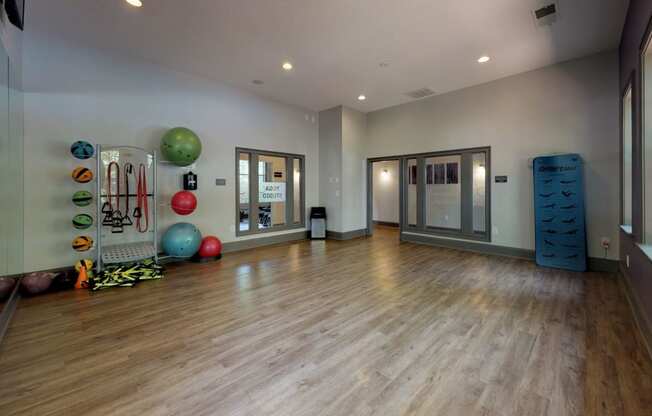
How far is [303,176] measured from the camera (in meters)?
7.07

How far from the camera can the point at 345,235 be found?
22.9 ft

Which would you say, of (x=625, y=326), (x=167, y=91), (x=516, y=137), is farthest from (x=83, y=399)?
(x=516, y=137)

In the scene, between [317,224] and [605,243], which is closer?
[605,243]

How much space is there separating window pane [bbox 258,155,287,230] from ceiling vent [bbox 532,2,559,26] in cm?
513

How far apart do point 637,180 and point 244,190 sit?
598 centimetres

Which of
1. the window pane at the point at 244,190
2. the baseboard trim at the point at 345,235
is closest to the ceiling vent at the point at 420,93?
the baseboard trim at the point at 345,235

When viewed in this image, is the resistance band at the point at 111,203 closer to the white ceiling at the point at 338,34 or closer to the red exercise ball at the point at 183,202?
the red exercise ball at the point at 183,202

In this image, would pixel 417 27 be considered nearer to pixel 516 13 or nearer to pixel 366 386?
pixel 516 13

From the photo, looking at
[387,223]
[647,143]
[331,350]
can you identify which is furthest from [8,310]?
[387,223]

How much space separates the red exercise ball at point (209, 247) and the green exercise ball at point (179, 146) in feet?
4.64

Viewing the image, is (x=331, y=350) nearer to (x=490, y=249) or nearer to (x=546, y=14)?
(x=546, y=14)

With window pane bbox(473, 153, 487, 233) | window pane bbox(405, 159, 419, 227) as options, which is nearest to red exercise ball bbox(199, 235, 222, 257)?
window pane bbox(405, 159, 419, 227)

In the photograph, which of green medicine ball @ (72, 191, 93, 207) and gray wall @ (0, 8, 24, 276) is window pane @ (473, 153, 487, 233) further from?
gray wall @ (0, 8, 24, 276)

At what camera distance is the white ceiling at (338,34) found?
3129mm
